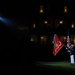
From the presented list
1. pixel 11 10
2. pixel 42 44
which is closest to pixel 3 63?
pixel 42 44

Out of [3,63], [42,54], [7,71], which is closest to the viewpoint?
[7,71]

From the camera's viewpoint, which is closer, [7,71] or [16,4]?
[7,71]

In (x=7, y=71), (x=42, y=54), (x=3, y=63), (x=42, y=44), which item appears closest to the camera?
(x=7, y=71)

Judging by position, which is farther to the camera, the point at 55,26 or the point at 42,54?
the point at 55,26

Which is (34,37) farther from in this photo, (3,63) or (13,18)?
(3,63)

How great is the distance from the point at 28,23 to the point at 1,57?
32179 mm

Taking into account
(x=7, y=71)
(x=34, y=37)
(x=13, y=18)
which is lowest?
(x=7, y=71)

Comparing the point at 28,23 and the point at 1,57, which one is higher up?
the point at 28,23

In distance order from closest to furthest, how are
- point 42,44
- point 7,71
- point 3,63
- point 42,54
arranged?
point 7,71, point 3,63, point 42,54, point 42,44

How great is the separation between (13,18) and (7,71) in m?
36.3

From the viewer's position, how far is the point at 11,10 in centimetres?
5403

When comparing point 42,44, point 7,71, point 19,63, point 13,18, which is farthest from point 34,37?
point 7,71

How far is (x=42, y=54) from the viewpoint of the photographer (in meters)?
41.3

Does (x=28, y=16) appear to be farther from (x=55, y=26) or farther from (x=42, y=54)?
(x=42, y=54)
